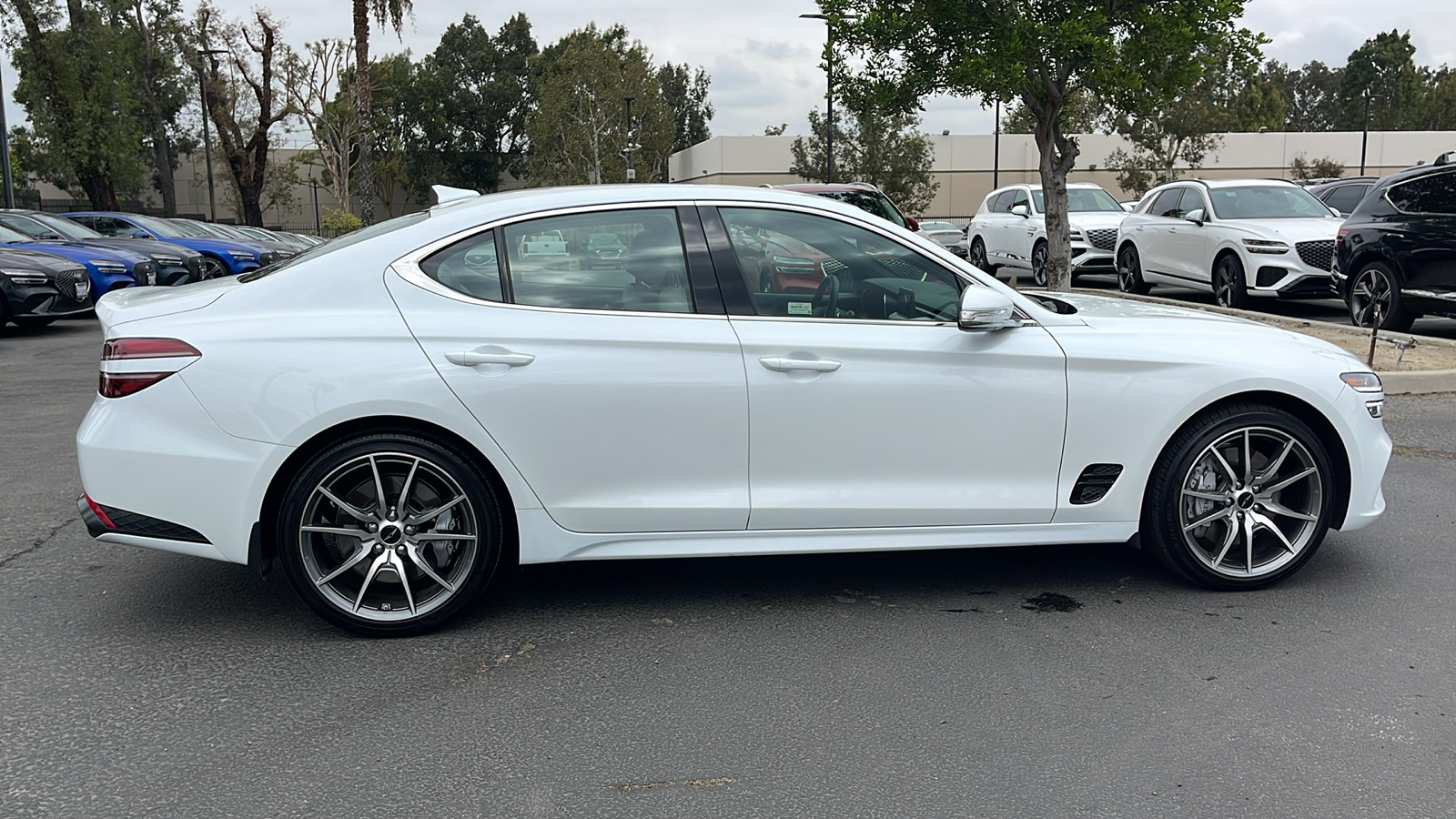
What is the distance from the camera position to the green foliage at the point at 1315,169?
55594 mm

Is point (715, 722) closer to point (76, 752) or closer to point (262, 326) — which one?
point (76, 752)

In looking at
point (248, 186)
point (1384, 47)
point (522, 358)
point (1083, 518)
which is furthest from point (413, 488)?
point (1384, 47)

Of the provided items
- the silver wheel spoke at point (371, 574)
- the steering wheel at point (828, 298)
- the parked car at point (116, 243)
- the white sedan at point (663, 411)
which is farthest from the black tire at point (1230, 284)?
the parked car at point (116, 243)

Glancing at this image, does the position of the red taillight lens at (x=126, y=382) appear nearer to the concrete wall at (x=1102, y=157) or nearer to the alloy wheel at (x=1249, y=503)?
the alloy wheel at (x=1249, y=503)

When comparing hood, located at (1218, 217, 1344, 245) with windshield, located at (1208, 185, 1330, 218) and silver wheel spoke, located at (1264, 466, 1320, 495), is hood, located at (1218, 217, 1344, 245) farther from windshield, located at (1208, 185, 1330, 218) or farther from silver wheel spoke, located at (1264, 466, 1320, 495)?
silver wheel spoke, located at (1264, 466, 1320, 495)

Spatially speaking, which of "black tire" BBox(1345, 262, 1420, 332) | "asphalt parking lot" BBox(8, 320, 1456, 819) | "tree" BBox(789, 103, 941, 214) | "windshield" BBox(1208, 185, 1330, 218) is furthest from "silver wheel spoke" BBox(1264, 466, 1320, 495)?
"tree" BBox(789, 103, 941, 214)

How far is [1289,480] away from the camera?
448 cm

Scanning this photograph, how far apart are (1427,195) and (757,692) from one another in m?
10.6

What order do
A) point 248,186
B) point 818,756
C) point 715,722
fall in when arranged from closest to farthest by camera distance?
point 818,756
point 715,722
point 248,186

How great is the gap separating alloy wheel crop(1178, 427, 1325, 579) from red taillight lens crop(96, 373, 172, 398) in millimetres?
3683

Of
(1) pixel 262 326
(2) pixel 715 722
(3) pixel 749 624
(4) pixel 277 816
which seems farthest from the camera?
(3) pixel 749 624

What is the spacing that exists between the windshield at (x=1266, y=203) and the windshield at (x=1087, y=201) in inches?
167

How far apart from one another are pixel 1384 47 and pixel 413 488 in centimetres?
10844

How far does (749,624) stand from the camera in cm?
423
